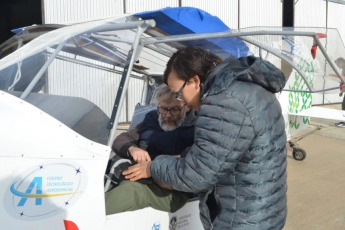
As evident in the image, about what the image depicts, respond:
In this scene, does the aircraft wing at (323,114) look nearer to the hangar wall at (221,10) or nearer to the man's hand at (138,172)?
the hangar wall at (221,10)

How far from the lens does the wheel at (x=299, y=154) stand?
6.51m

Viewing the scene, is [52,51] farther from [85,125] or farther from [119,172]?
[119,172]

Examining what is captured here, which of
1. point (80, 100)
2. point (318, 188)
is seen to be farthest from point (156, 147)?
point (318, 188)

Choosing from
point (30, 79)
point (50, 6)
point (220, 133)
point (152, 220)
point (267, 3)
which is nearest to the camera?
point (220, 133)

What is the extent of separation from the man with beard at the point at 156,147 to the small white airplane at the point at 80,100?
0.06 m

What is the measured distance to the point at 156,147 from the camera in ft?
7.65

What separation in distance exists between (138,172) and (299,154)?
541 cm

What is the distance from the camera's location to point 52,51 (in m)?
1.81

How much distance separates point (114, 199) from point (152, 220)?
0.84 feet

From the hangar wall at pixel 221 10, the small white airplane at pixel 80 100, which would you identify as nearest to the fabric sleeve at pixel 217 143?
the small white airplane at pixel 80 100

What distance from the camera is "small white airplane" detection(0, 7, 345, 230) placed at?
1463 millimetres

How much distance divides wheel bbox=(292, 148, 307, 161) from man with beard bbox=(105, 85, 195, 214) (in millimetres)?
4668

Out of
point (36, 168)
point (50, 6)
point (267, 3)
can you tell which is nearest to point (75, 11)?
point (50, 6)

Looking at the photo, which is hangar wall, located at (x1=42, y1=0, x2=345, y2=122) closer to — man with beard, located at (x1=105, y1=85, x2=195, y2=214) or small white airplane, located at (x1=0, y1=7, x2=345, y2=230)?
man with beard, located at (x1=105, y1=85, x2=195, y2=214)
